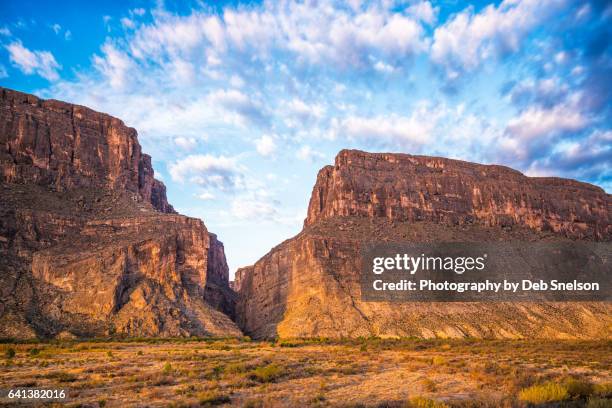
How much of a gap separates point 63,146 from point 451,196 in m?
93.6

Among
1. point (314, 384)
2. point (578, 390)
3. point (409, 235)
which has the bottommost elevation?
point (314, 384)

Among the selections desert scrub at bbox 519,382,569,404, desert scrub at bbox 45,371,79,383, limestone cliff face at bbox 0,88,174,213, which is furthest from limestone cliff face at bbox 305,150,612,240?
desert scrub at bbox 519,382,569,404

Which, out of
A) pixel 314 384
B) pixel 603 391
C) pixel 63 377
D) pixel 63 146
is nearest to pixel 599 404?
pixel 603 391

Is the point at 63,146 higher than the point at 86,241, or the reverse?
the point at 63,146

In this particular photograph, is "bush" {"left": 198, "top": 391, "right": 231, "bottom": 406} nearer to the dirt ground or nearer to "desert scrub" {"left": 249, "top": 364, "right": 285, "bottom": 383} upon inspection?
the dirt ground

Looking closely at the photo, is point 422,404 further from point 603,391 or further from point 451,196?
point 451,196

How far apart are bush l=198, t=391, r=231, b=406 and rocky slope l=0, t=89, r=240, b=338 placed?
55528 mm

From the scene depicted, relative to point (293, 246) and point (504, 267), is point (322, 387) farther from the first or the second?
point (504, 267)

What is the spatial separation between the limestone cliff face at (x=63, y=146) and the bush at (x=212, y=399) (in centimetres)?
9011

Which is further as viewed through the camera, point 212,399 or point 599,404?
point 212,399

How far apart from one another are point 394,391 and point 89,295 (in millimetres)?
66073

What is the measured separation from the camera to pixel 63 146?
102 meters

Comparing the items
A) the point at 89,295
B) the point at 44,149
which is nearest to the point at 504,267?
the point at 89,295

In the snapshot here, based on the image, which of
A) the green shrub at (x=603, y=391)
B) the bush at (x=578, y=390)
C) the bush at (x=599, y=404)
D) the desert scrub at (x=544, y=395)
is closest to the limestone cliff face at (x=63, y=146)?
the desert scrub at (x=544, y=395)
